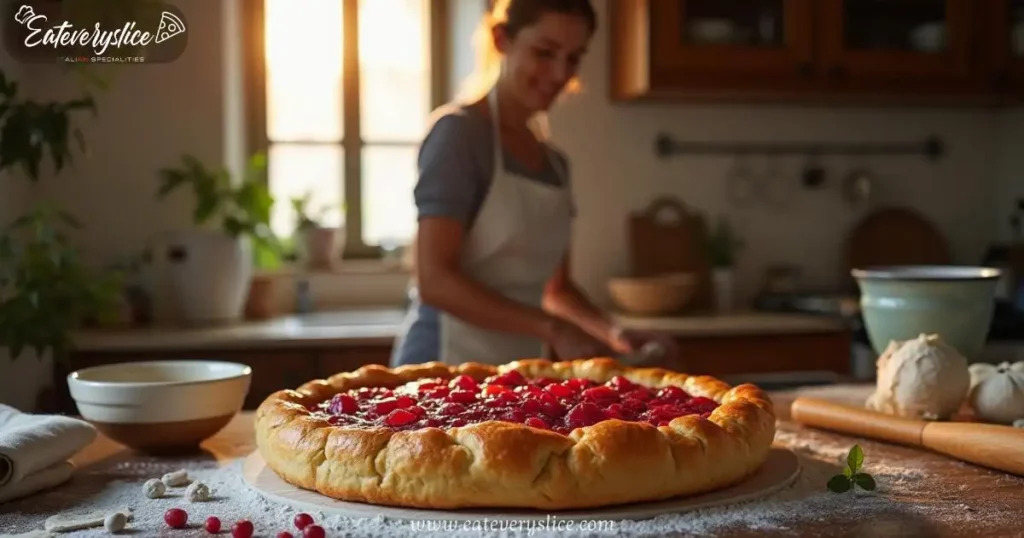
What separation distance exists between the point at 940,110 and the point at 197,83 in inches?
111

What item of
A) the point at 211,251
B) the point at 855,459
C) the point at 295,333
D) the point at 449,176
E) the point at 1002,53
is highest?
the point at 1002,53

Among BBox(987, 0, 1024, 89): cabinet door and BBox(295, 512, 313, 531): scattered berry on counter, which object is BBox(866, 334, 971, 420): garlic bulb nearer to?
BBox(295, 512, 313, 531): scattered berry on counter

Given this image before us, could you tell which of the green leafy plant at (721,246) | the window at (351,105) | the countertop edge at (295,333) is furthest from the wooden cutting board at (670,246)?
the window at (351,105)

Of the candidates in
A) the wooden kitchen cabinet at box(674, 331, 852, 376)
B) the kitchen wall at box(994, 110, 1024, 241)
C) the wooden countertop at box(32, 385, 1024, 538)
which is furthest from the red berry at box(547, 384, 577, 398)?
the kitchen wall at box(994, 110, 1024, 241)

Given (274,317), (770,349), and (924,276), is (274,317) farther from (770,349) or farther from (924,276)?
(924,276)

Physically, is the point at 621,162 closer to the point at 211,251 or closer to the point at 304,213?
the point at 304,213

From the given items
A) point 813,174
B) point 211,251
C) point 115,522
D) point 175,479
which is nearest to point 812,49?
point 813,174

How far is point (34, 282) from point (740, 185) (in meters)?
2.49

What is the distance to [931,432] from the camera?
4.08 ft

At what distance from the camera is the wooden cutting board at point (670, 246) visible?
3506 millimetres

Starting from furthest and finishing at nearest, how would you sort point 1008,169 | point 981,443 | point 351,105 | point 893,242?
point 1008,169 < point 893,242 < point 351,105 < point 981,443

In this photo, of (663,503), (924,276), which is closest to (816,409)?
(924,276)

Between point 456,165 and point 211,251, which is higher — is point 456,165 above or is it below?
above

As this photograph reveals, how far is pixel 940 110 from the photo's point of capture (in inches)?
150
